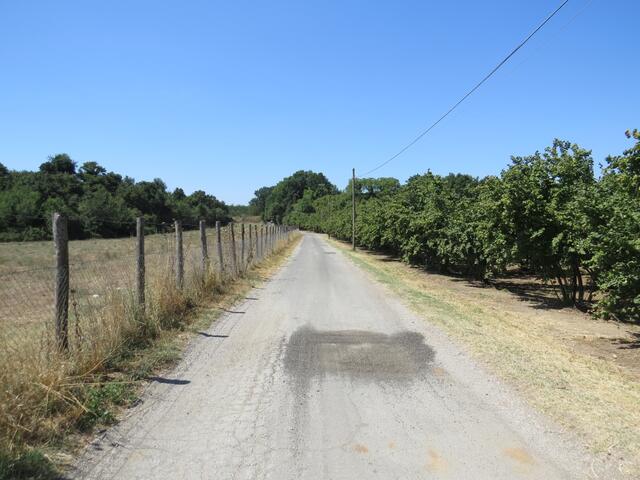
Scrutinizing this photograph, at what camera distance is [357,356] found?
654 centimetres

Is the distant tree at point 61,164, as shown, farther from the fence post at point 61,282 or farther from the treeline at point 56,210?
the fence post at point 61,282

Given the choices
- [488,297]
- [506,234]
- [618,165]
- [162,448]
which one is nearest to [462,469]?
[162,448]

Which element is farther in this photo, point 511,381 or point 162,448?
point 511,381

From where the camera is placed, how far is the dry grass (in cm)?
418

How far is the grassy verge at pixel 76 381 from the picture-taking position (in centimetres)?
345

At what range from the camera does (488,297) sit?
14.9 m

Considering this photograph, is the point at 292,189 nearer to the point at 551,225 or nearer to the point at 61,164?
the point at 61,164

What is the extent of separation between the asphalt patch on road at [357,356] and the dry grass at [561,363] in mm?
870

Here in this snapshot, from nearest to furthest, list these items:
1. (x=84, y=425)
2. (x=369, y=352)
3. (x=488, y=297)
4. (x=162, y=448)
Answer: (x=162, y=448) < (x=84, y=425) < (x=369, y=352) < (x=488, y=297)

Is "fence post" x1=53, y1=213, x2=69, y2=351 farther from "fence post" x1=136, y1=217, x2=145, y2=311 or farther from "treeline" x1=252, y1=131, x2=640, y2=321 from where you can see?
"treeline" x1=252, y1=131, x2=640, y2=321

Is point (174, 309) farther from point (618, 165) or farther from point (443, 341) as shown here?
point (618, 165)

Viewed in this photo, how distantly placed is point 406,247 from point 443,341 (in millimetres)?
16465

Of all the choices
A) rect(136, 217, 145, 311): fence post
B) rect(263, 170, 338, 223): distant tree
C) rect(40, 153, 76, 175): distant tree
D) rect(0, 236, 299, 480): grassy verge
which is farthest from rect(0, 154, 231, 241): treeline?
rect(263, 170, 338, 223): distant tree

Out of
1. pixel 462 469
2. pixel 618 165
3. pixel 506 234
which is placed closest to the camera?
pixel 462 469
